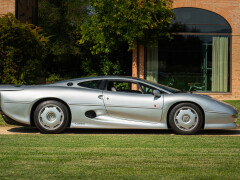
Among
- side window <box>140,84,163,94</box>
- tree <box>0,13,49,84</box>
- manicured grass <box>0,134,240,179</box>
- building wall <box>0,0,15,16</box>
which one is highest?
building wall <box>0,0,15,16</box>

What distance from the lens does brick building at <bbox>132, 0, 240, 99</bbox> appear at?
63.6 ft

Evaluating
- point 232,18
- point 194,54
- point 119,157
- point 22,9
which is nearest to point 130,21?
point 194,54

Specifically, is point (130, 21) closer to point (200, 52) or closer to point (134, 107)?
point (200, 52)

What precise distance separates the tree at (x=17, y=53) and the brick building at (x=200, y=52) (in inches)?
246

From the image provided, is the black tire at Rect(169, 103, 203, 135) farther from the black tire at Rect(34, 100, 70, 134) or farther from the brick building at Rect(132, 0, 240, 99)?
the brick building at Rect(132, 0, 240, 99)

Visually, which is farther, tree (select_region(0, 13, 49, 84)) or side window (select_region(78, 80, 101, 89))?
tree (select_region(0, 13, 49, 84))

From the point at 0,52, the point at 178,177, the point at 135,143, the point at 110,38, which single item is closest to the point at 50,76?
the point at 110,38

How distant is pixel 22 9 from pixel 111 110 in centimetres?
1613

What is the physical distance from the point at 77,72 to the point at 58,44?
2.89m

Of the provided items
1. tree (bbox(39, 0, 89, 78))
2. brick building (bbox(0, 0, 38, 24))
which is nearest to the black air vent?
brick building (bbox(0, 0, 38, 24))

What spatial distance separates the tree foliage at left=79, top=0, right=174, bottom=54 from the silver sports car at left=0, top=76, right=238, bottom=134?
400 inches

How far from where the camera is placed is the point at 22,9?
73.9 feet

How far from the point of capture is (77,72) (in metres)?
28.9

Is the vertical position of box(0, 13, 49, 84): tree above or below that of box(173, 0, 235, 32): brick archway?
below
